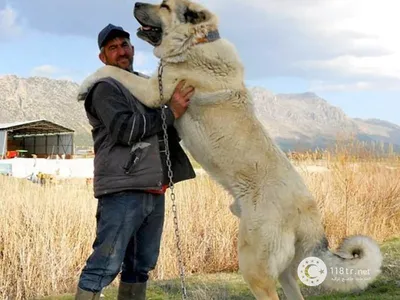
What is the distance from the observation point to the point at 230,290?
570 cm

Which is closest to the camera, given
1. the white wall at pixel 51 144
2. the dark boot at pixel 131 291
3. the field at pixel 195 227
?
the dark boot at pixel 131 291

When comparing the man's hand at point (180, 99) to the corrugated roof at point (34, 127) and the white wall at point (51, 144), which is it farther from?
the white wall at point (51, 144)

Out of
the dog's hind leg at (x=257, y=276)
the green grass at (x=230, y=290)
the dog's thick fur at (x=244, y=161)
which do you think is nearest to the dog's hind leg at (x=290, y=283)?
the dog's thick fur at (x=244, y=161)

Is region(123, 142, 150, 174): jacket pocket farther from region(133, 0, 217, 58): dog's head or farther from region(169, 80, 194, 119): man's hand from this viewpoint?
region(133, 0, 217, 58): dog's head

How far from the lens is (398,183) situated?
30.7 feet

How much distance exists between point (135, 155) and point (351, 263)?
5.54 feet

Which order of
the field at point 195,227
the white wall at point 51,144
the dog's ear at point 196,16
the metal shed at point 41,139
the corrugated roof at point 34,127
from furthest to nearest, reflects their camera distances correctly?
the white wall at point 51,144 < the metal shed at point 41,139 < the corrugated roof at point 34,127 < the field at point 195,227 < the dog's ear at point 196,16

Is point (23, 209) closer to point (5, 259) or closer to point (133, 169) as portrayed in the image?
point (5, 259)

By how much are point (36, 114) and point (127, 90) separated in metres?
183

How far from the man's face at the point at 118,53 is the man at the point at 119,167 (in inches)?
0.5

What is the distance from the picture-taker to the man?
319 cm

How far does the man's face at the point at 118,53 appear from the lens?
3.50m
